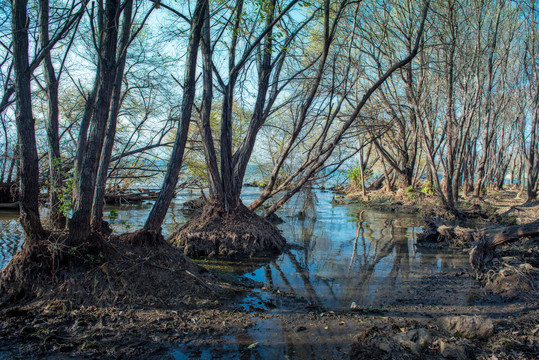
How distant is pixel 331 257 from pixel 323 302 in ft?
9.10

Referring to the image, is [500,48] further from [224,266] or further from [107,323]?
[107,323]

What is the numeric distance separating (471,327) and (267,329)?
2147mm

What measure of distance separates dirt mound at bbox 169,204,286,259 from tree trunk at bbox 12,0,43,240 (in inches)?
135

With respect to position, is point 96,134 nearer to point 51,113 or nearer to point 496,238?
point 51,113

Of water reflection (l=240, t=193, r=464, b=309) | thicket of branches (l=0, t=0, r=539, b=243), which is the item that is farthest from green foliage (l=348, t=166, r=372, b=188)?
water reflection (l=240, t=193, r=464, b=309)

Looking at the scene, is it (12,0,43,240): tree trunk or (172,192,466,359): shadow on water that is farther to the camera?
(12,0,43,240): tree trunk

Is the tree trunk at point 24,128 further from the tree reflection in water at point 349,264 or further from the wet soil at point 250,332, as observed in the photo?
the tree reflection in water at point 349,264

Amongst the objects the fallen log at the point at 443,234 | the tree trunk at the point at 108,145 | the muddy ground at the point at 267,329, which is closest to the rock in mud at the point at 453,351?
the muddy ground at the point at 267,329

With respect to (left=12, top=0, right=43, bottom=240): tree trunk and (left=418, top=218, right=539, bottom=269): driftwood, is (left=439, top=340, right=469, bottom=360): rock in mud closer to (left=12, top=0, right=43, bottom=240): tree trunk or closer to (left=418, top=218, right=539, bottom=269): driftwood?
(left=418, top=218, right=539, bottom=269): driftwood

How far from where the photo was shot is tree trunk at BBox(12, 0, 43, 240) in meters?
3.97

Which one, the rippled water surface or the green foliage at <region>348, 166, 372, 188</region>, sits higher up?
the green foliage at <region>348, 166, 372, 188</region>

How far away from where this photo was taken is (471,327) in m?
3.60

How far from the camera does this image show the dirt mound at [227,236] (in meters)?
7.18

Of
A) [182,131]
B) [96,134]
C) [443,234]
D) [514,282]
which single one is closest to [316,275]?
[514,282]
